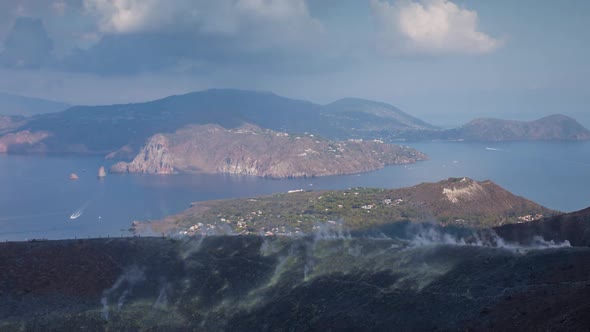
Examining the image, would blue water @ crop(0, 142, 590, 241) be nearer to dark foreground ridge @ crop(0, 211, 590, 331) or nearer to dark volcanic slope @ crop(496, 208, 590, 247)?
dark foreground ridge @ crop(0, 211, 590, 331)

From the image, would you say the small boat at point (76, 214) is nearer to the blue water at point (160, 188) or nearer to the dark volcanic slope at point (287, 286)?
the blue water at point (160, 188)

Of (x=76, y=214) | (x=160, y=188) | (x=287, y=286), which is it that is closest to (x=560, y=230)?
(x=287, y=286)

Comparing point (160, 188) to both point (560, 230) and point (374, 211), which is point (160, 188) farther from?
point (560, 230)

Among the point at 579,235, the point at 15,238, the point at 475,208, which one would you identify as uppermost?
the point at 579,235

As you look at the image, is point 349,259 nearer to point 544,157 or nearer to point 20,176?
point 20,176

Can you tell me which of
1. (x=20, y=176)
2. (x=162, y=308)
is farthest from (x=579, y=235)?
(x=20, y=176)
